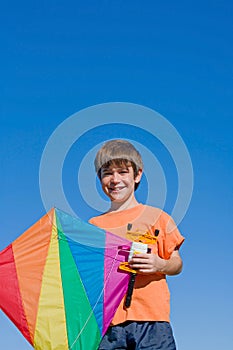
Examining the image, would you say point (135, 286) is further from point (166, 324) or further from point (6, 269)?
point (6, 269)

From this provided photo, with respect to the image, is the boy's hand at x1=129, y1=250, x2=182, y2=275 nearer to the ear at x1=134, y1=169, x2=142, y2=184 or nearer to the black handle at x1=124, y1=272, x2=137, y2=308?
the black handle at x1=124, y1=272, x2=137, y2=308

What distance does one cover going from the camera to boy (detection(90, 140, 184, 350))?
16.0 feet

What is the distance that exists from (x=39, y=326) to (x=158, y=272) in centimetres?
101

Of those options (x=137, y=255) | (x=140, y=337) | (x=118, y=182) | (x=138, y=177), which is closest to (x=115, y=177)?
(x=118, y=182)

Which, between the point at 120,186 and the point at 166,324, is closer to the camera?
the point at 166,324

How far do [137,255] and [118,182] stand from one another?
72 centimetres

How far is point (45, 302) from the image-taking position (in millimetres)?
5070

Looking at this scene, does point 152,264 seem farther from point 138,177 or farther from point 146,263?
point 138,177

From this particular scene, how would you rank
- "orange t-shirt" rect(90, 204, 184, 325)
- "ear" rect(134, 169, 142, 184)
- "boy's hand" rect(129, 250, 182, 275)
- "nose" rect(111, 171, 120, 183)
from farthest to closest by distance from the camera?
"ear" rect(134, 169, 142, 184) < "nose" rect(111, 171, 120, 183) < "orange t-shirt" rect(90, 204, 184, 325) < "boy's hand" rect(129, 250, 182, 275)

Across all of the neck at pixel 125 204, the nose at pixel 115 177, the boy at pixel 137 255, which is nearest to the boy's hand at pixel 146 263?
the boy at pixel 137 255

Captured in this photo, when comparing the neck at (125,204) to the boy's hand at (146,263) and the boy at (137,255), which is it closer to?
the boy at (137,255)

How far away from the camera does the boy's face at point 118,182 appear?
17.5ft

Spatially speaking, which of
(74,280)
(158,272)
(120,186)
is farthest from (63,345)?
(120,186)

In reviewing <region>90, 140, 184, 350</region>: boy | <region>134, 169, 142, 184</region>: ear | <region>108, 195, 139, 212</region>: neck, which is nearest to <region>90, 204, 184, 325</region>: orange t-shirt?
<region>90, 140, 184, 350</region>: boy
